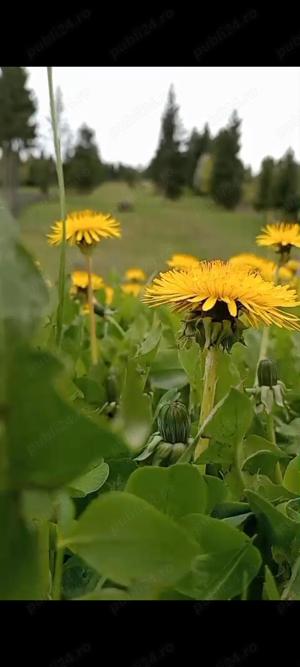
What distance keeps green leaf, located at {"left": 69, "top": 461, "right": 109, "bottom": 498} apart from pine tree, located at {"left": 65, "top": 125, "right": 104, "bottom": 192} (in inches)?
649

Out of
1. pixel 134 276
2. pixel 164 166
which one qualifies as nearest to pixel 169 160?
pixel 164 166

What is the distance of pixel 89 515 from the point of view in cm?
24

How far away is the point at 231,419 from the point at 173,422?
0.05 m

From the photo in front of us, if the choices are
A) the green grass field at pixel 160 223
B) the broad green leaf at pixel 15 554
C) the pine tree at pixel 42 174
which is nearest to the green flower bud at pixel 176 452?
the broad green leaf at pixel 15 554

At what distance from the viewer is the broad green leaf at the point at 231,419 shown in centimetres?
37

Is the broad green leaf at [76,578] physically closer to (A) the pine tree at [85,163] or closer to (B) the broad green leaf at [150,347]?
(B) the broad green leaf at [150,347]

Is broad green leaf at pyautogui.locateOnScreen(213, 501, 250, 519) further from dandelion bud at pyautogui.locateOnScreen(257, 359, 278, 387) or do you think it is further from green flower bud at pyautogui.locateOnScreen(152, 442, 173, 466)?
dandelion bud at pyautogui.locateOnScreen(257, 359, 278, 387)
